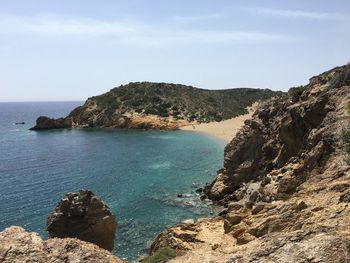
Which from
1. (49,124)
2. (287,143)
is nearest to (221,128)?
(49,124)

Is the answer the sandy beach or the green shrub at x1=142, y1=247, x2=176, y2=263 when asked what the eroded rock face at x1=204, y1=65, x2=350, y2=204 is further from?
the sandy beach

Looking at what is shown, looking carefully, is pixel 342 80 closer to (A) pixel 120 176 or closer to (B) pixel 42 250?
(B) pixel 42 250

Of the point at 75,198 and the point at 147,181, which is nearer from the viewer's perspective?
the point at 75,198

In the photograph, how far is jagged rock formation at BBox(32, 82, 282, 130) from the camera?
121m

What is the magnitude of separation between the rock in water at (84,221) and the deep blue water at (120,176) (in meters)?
5.49

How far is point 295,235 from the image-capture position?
1265 centimetres

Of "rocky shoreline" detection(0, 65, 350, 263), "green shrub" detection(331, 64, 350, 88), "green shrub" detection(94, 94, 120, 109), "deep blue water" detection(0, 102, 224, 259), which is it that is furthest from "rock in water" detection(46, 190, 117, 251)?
"green shrub" detection(94, 94, 120, 109)

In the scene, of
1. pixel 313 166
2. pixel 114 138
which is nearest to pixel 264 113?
pixel 313 166

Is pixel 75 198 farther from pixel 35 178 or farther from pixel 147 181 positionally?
pixel 35 178

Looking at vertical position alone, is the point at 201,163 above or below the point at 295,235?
below

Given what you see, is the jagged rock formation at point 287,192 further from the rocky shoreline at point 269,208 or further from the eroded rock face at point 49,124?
the eroded rock face at point 49,124

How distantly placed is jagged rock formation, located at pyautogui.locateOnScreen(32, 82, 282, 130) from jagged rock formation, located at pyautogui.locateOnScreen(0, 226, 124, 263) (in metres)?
102

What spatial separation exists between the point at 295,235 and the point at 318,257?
4.98 feet

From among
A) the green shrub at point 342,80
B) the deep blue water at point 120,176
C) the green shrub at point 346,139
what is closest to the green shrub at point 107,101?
the deep blue water at point 120,176
